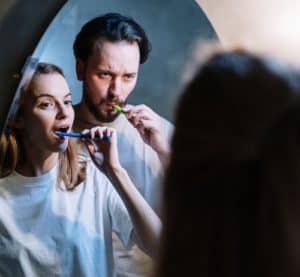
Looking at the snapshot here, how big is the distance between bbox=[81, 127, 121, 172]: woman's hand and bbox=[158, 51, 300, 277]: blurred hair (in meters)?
0.83

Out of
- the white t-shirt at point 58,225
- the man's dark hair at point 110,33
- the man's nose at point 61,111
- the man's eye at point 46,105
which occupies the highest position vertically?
the man's dark hair at point 110,33

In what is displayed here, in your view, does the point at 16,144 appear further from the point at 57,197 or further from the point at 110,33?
the point at 110,33

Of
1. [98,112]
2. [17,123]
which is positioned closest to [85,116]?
[98,112]

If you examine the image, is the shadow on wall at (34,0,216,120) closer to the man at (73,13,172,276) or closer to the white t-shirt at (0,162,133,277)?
the man at (73,13,172,276)

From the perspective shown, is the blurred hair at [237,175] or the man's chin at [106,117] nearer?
the blurred hair at [237,175]

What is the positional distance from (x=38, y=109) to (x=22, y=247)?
0.84 feet

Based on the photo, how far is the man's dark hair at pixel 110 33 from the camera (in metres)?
1.27

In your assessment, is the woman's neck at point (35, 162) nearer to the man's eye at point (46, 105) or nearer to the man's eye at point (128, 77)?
the man's eye at point (46, 105)

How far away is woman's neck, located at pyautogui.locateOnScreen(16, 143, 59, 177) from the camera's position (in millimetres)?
1244

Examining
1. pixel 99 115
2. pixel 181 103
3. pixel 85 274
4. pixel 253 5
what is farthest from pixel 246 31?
pixel 181 103

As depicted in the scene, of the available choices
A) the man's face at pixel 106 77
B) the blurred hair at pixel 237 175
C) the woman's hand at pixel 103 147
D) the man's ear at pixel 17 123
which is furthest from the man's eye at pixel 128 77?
the blurred hair at pixel 237 175

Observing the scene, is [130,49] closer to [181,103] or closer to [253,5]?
[253,5]

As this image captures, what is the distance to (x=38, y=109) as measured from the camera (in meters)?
1.24

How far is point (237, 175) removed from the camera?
1.36 ft
